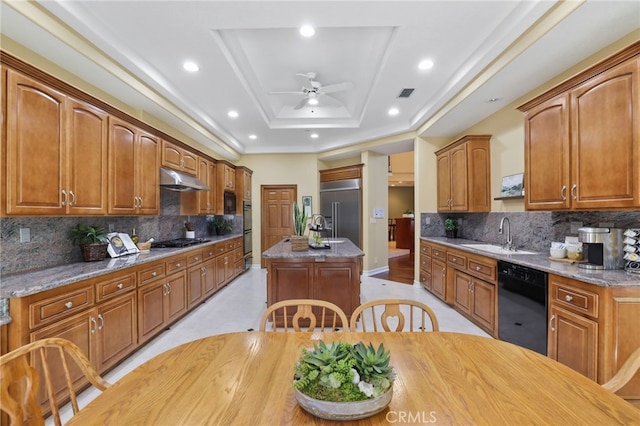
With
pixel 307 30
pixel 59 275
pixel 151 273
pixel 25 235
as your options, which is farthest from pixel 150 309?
pixel 307 30

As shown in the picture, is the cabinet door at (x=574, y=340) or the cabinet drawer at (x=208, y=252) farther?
the cabinet drawer at (x=208, y=252)

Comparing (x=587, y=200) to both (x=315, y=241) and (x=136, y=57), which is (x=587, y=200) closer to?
(x=315, y=241)

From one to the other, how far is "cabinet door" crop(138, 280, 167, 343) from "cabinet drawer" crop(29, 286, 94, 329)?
615mm

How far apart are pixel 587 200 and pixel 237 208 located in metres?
5.44

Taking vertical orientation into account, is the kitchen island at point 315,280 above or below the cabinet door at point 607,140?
below

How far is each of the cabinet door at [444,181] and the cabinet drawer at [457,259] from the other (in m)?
0.94

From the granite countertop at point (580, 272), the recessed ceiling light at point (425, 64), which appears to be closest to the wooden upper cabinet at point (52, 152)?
the recessed ceiling light at point (425, 64)

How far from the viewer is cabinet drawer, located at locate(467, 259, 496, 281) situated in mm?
2889

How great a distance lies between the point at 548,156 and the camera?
8.13ft

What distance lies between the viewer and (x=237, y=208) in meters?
5.96

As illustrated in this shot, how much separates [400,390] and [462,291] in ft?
10.0

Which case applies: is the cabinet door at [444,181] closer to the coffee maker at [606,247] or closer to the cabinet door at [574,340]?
the coffee maker at [606,247]

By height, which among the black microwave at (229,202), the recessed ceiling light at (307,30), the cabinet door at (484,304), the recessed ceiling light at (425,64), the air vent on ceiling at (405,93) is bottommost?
the cabinet door at (484,304)

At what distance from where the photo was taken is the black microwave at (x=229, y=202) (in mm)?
5410
